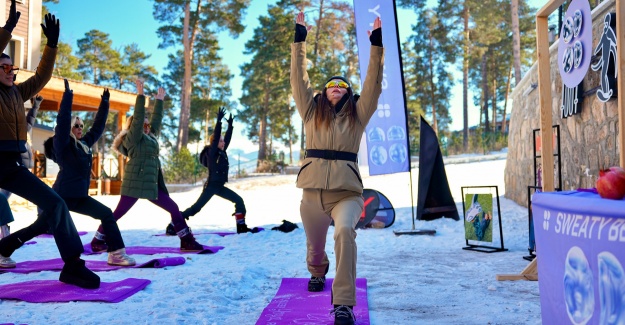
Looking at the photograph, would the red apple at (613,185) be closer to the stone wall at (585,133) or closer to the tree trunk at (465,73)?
the stone wall at (585,133)

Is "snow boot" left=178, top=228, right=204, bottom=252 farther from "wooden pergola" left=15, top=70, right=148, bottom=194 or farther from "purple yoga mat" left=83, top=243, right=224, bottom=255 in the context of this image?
"wooden pergola" left=15, top=70, right=148, bottom=194

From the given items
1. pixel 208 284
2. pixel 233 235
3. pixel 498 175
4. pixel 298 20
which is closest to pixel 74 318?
pixel 208 284

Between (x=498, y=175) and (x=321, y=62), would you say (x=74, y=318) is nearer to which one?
(x=498, y=175)

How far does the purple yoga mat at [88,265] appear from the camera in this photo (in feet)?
17.6

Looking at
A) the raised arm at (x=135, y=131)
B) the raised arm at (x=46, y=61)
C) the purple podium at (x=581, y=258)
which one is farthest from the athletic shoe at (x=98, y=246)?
the purple podium at (x=581, y=258)

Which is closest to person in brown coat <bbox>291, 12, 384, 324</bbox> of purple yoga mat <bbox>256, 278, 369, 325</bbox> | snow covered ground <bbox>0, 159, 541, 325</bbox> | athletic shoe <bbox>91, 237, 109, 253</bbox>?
purple yoga mat <bbox>256, 278, 369, 325</bbox>

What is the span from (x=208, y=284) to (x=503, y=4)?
35.8 metres

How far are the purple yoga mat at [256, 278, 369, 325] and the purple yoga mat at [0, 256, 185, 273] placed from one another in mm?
1552

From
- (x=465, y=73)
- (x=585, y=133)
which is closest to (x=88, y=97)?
(x=585, y=133)

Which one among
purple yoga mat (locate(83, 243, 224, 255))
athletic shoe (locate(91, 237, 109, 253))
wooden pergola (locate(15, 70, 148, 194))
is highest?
wooden pergola (locate(15, 70, 148, 194))

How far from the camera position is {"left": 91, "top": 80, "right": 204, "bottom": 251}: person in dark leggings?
21.6 feet

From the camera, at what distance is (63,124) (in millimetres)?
5262

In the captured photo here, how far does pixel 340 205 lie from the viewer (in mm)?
3871

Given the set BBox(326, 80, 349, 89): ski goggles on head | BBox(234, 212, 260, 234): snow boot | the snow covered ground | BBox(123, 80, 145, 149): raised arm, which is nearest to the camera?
the snow covered ground
